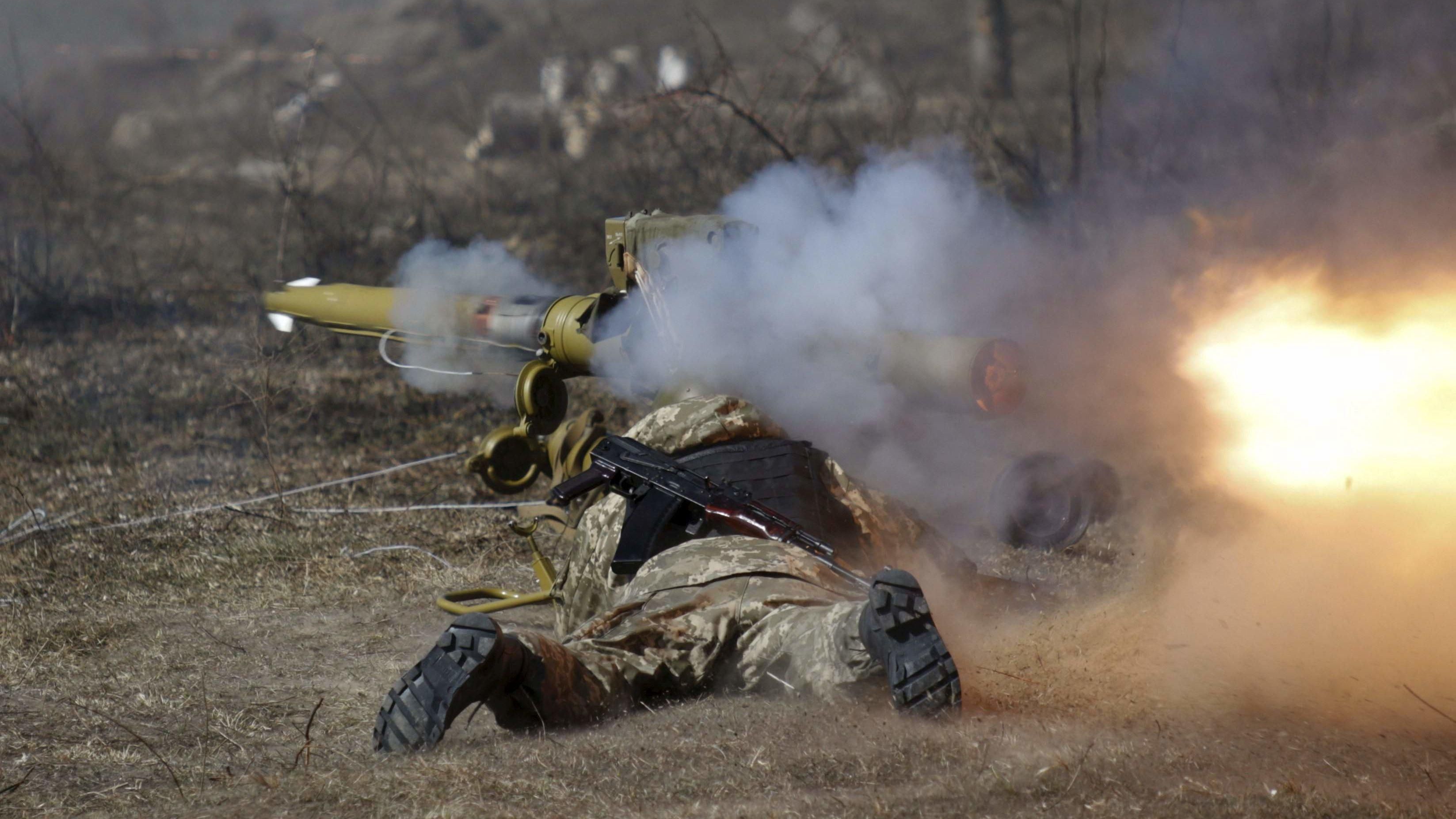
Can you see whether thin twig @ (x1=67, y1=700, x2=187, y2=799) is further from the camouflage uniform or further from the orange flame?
the orange flame

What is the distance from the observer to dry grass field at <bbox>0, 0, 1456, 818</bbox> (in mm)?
3281

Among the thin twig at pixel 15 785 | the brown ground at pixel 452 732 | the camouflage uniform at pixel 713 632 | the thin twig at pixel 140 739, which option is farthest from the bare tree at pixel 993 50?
the thin twig at pixel 15 785

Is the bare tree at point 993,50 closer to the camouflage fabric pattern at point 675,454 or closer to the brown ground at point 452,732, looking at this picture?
the brown ground at point 452,732

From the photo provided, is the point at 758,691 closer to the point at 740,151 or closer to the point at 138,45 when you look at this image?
the point at 740,151

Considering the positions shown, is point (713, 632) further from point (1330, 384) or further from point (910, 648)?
point (1330, 384)

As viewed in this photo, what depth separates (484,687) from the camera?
11.4 feet

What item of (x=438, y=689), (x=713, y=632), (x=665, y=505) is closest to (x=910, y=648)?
(x=713, y=632)

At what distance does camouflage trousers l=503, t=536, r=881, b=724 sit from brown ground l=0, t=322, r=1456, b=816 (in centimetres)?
8

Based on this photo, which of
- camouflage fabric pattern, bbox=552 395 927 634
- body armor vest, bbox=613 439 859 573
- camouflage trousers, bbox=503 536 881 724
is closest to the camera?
camouflage trousers, bbox=503 536 881 724

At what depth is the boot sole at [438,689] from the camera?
3.42 metres

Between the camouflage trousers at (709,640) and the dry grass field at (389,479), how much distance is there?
0.10m

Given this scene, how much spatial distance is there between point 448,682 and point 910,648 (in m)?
1.18

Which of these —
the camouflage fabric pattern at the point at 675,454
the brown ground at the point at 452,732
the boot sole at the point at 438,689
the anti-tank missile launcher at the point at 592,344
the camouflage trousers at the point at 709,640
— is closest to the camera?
the brown ground at the point at 452,732

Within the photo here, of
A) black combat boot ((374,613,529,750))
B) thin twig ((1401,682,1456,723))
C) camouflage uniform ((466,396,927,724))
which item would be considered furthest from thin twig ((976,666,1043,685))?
black combat boot ((374,613,529,750))
